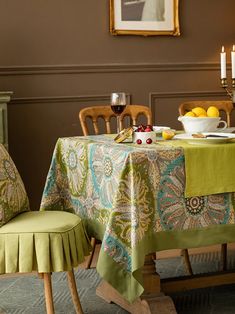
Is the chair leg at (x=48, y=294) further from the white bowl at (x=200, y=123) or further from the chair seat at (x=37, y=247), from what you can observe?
the white bowl at (x=200, y=123)

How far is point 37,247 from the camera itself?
2482 mm

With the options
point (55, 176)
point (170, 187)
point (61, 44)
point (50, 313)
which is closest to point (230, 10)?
point (61, 44)

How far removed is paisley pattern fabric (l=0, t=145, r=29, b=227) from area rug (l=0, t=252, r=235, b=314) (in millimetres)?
502

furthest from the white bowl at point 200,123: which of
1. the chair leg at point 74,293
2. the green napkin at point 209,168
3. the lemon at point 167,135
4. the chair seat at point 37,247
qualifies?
the chair leg at point 74,293

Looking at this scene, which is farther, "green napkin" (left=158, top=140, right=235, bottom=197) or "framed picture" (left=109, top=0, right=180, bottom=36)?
"framed picture" (left=109, top=0, right=180, bottom=36)

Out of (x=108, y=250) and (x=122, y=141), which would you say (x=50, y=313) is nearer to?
(x=108, y=250)

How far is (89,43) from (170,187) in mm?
2297

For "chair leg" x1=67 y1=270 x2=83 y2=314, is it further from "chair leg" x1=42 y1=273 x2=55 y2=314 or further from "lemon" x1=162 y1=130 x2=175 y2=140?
"lemon" x1=162 y1=130 x2=175 y2=140

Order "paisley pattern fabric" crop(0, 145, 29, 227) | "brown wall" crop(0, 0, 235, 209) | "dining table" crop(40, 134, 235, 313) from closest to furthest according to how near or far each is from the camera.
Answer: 1. "dining table" crop(40, 134, 235, 313)
2. "paisley pattern fabric" crop(0, 145, 29, 227)
3. "brown wall" crop(0, 0, 235, 209)

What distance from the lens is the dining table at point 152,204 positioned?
2414 millimetres

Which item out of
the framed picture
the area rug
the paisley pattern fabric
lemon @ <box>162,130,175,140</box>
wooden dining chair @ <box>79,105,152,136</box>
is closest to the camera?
the paisley pattern fabric

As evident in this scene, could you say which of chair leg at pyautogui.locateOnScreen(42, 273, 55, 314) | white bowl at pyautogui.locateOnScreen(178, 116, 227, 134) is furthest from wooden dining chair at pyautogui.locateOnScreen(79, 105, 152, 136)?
chair leg at pyautogui.locateOnScreen(42, 273, 55, 314)

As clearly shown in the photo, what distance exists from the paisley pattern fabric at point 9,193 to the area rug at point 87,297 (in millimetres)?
502

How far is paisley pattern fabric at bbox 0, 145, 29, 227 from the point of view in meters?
2.62
